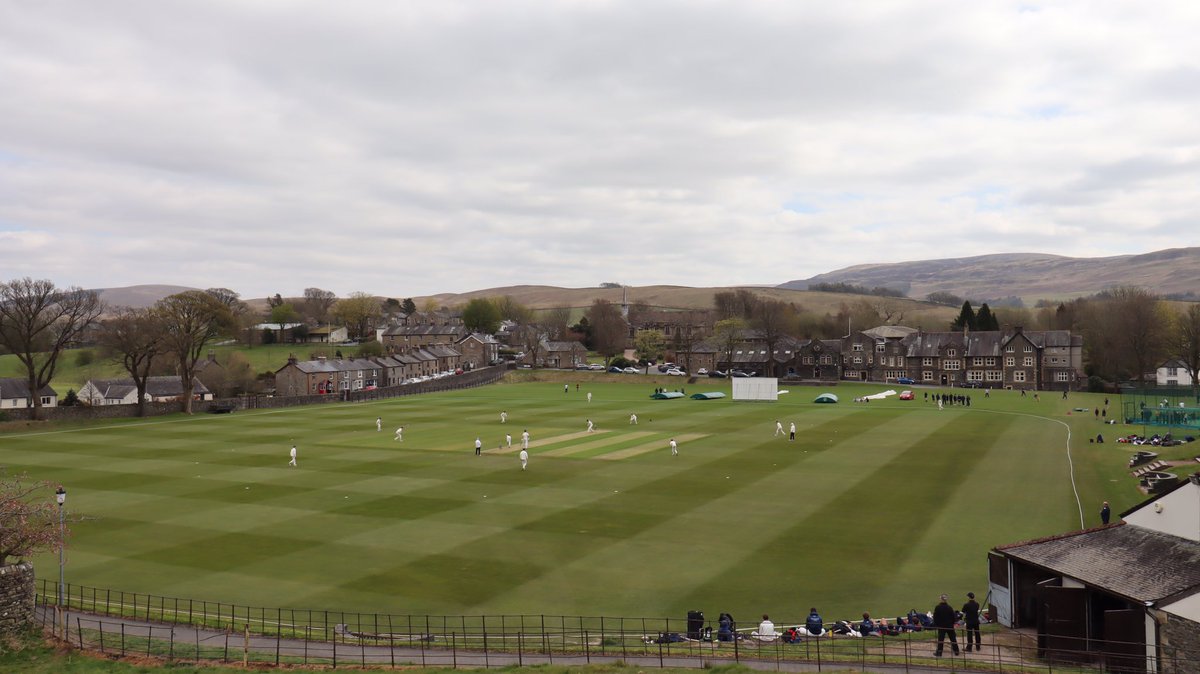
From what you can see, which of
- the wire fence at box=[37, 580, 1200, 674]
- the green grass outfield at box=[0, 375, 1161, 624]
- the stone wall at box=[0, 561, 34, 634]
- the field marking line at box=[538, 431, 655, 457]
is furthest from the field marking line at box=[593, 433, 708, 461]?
the stone wall at box=[0, 561, 34, 634]

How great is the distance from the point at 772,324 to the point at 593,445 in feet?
285

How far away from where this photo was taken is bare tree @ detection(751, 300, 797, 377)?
133 meters

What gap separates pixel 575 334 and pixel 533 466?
143m

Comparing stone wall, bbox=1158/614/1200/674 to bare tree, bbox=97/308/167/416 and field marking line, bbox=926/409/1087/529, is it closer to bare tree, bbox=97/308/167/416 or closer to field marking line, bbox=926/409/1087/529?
field marking line, bbox=926/409/1087/529

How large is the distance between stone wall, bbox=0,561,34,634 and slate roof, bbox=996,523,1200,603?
27.2m

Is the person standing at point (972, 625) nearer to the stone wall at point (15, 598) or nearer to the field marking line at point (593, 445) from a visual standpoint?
the stone wall at point (15, 598)

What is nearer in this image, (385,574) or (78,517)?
(385,574)

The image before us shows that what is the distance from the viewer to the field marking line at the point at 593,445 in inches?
2078

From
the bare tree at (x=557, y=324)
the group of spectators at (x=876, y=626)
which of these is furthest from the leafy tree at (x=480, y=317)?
the group of spectators at (x=876, y=626)

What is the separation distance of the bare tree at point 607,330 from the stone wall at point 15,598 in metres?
127

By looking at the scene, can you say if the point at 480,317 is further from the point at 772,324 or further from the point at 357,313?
the point at 772,324

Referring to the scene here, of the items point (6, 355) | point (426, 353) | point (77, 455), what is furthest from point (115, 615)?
point (6, 355)

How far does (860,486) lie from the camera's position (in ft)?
134

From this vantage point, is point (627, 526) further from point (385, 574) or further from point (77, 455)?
point (77, 455)
